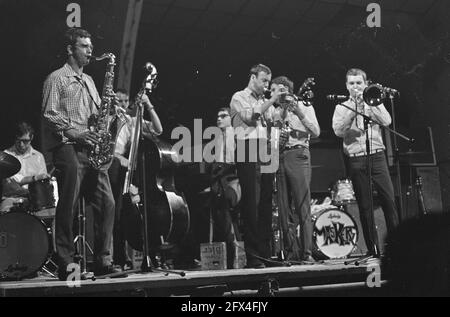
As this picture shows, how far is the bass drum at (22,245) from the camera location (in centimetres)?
429

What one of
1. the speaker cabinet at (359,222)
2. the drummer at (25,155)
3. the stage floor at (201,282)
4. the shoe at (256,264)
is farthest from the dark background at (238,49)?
A: the shoe at (256,264)

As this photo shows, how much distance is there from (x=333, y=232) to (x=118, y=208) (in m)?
Answer: 2.41

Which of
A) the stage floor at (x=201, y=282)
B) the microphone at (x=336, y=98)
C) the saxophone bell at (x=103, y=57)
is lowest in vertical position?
Answer: the stage floor at (x=201, y=282)

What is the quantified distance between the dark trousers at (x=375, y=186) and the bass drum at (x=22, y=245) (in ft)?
8.62

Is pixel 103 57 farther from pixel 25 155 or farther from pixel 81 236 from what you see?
pixel 25 155

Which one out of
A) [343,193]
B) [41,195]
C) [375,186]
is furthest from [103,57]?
[343,193]

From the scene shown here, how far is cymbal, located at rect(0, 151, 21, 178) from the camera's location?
4195mm

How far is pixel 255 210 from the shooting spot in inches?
181

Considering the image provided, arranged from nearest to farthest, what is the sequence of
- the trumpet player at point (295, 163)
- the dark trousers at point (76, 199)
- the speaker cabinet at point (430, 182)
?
1. the dark trousers at point (76, 199)
2. the trumpet player at point (295, 163)
3. the speaker cabinet at point (430, 182)

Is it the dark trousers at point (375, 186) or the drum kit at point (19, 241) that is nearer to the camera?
the drum kit at point (19, 241)

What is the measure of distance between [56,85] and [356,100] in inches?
101

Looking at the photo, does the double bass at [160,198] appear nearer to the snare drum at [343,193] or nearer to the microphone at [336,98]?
the microphone at [336,98]

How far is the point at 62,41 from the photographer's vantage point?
17.7 feet
